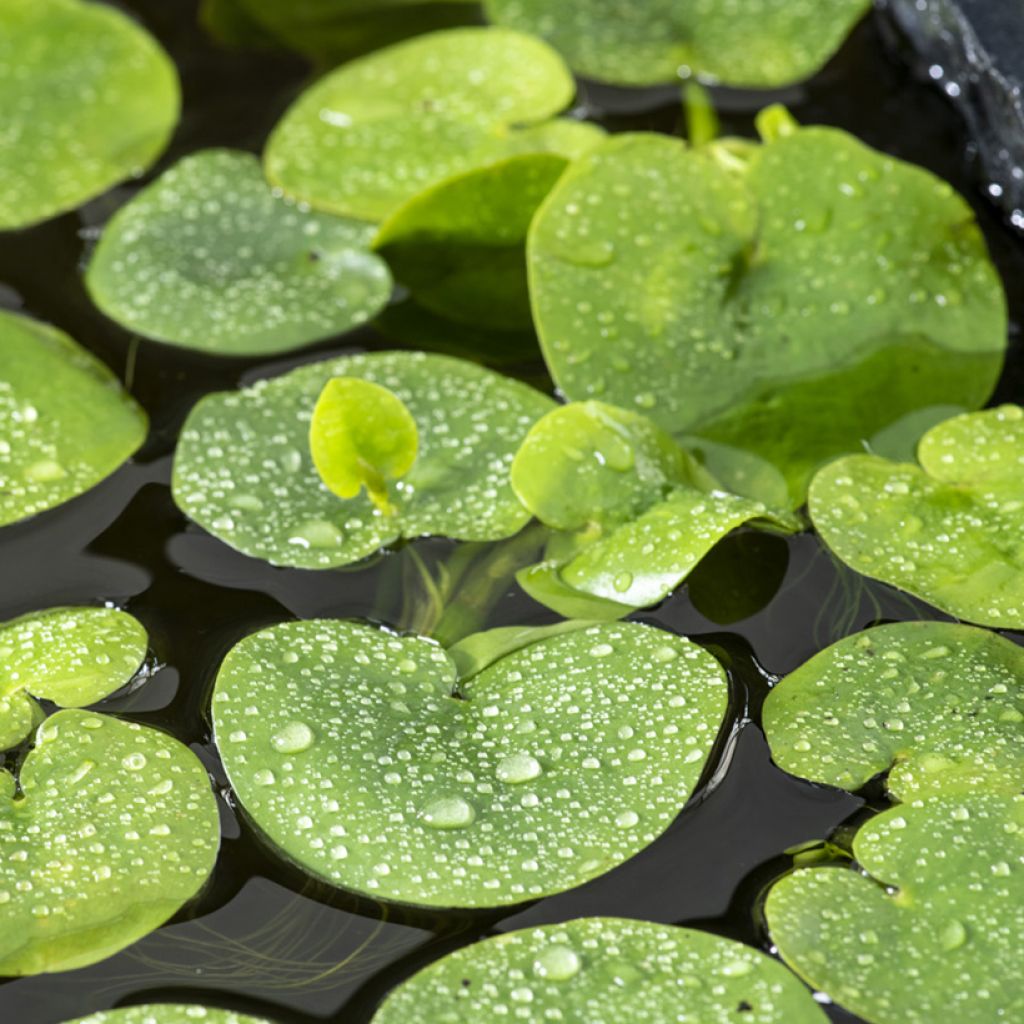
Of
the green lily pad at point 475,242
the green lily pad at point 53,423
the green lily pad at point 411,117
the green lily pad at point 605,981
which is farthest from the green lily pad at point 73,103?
the green lily pad at point 605,981

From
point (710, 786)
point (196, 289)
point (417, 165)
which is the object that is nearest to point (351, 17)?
point (417, 165)

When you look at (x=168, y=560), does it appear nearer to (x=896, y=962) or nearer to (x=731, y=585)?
(x=731, y=585)

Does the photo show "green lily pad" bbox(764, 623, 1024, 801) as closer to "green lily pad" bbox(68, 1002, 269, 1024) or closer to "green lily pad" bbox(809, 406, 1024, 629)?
"green lily pad" bbox(809, 406, 1024, 629)

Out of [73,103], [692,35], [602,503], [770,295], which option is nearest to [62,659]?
[602,503]

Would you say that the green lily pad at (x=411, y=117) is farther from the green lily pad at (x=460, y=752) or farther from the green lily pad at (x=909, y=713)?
the green lily pad at (x=909, y=713)

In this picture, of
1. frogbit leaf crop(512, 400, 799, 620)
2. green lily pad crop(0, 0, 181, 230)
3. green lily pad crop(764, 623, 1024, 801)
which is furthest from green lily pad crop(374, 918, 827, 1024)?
green lily pad crop(0, 0, 181, 230)
